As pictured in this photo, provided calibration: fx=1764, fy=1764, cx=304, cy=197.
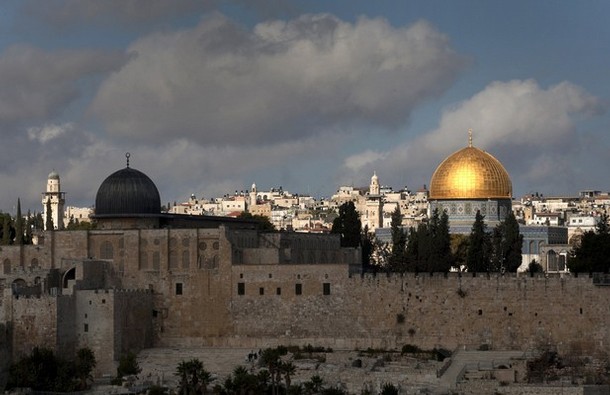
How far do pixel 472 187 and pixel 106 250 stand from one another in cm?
4077

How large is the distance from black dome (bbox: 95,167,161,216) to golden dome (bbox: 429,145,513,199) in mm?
38077

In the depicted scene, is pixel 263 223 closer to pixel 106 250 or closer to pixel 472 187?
pixel 472 187

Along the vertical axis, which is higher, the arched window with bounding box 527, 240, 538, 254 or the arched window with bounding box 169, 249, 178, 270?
the arched window with bounding box 527, 240, 538, 254

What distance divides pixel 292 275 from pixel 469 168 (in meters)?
40.6

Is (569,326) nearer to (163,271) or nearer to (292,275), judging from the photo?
(292,275)

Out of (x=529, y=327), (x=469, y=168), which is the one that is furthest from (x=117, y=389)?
(x=469, y=168)

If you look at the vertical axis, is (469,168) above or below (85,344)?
above

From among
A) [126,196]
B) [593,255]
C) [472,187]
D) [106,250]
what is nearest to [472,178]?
[472,187]

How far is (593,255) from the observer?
8106cm

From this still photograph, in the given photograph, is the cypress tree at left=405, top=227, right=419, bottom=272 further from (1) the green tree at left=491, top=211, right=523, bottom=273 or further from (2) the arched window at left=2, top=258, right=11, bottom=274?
(2) the arched window at left=2, top=258, right=11, bottom=274

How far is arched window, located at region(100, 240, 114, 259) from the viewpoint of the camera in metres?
75.8

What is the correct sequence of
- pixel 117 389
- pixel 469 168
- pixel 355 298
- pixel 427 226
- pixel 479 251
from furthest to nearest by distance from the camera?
pixel 469 168
pixel 427 226
pixel 479 251
pixel 355 298
pixel 117 389

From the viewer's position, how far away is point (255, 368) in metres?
68.1

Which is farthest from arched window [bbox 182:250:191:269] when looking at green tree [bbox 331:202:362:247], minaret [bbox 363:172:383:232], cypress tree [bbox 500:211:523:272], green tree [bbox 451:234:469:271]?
minaret [bbox 363:172:383:232]
